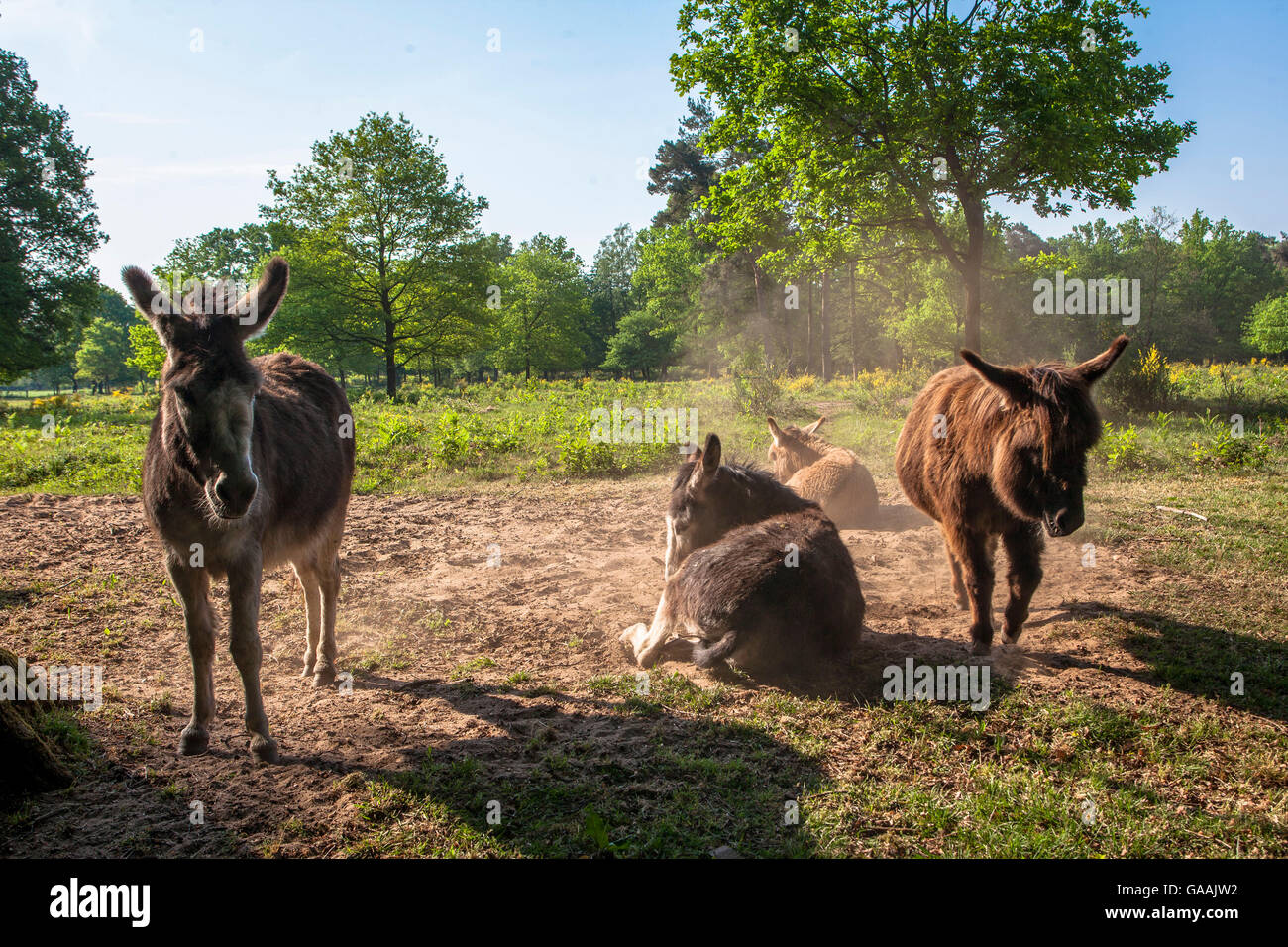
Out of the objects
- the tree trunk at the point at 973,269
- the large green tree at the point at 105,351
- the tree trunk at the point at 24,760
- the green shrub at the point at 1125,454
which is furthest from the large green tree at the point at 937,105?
the large green tree at the point at 105,351

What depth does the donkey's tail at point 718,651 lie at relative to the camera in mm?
4109

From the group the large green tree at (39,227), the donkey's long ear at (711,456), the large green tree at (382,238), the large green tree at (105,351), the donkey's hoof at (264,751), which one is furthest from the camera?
the large green tree at (105,351)

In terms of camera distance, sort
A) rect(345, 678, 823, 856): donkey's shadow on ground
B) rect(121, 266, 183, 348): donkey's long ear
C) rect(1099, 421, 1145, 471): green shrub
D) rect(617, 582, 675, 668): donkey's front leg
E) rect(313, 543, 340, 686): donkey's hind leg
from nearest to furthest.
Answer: rect(345, 678, 823, 856): donkey's shadow on ground < rect(121, 266, 183, 348): donkey's long ear < rect(313, 543, 340, 686): donkey's hind leg < rect(617, 582, 675, 668): donkey's front leg < rect(1099, 421, 1145, 471): green shrub

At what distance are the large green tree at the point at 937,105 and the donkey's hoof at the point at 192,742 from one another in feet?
55.3

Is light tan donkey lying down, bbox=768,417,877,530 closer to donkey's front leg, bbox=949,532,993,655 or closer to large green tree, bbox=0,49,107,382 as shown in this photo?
donkey's front leg, bbox=949,532,993,655

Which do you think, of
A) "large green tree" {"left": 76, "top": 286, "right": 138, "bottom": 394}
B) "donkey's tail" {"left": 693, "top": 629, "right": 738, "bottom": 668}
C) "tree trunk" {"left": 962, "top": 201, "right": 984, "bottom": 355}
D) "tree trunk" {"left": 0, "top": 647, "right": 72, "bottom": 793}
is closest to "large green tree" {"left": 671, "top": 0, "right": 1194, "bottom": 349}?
"tree trunk" {"left": 962, "top": 201, "right": 984, "bottom": 355}

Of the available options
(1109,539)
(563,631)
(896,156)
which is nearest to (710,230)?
(896,156)

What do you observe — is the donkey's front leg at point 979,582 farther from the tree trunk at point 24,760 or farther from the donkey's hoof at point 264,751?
the tree trunk at point 24,760

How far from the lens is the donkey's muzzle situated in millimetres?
2861

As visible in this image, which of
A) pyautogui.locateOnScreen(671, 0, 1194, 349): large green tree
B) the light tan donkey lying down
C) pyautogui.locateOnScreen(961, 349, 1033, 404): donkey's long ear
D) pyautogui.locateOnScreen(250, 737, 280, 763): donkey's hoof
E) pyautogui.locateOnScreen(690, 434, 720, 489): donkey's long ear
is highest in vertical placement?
pyautogui.locateOnScreen(671, 0, 1194, 349): large green tree

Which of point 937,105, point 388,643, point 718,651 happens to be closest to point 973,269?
point 937,105

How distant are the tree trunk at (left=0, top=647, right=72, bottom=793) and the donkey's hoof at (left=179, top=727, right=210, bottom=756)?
435mm

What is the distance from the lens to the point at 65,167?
981 inches

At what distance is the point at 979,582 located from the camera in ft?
14.7
